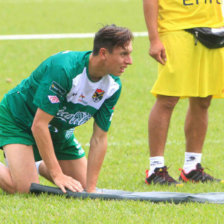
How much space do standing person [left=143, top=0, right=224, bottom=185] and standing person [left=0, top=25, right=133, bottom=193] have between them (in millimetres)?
641

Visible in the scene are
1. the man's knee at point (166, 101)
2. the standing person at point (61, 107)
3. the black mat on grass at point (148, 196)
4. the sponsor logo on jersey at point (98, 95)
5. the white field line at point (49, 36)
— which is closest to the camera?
the black mat on grass at point (148, 196)

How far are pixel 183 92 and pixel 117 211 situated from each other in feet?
5.16

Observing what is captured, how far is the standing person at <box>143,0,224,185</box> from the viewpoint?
18.0 ft

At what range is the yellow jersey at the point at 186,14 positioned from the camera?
18.2ft

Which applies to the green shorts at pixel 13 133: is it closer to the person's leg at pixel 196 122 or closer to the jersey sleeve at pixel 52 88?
the jersey sleeve at pixel 52 88

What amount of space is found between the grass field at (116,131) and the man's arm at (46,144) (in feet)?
0.54

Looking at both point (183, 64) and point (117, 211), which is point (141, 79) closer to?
point (183, 64)

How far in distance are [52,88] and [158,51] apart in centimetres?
117

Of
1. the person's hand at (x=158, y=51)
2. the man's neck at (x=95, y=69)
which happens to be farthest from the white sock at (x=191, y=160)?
the man's neck at (x=95, y=69)

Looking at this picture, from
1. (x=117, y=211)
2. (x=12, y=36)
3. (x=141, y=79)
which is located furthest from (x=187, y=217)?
(x=12, y=36)

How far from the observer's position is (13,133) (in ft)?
16.8

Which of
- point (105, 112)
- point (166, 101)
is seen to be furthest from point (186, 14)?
point (105, 112)

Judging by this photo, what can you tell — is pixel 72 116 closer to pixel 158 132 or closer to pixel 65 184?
pixel 65 184

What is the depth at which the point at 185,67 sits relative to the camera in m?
5.50
